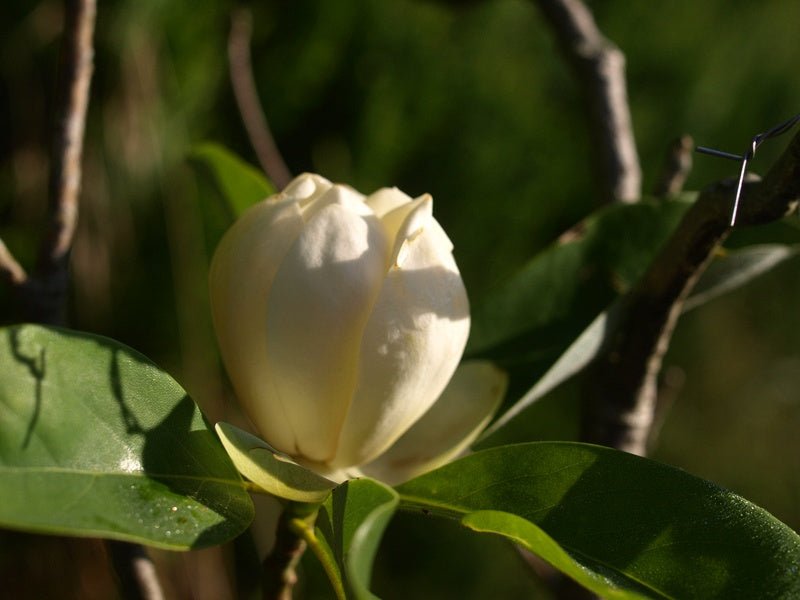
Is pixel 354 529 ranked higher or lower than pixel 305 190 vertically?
lower

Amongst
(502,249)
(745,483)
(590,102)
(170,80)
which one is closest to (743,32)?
(502,249)

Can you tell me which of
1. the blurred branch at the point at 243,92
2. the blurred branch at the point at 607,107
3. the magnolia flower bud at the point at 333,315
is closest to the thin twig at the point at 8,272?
the magnolia flower bud at the point at 333,315

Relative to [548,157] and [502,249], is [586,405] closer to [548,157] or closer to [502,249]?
[502,249]

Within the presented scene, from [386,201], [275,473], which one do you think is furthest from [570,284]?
[275,473]

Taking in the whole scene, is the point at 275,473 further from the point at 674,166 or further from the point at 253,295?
the point at 674,166

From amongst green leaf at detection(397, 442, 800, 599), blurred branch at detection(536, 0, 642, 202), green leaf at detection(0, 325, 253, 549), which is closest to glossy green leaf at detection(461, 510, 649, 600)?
green leaf at detection(397, 442, 800, 599)

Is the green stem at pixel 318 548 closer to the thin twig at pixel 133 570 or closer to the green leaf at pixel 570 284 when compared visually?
the thin twig at pixel 133 570
